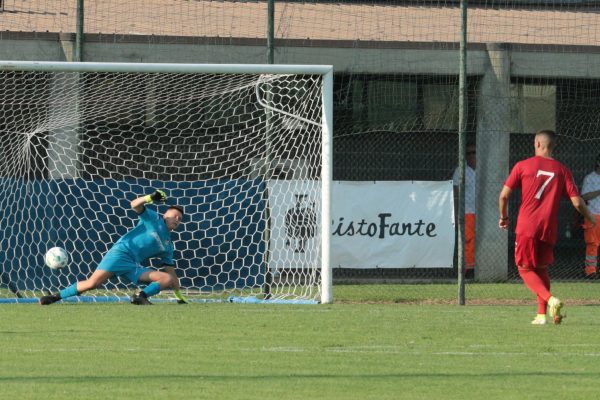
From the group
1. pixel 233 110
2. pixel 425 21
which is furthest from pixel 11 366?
pixel 425 21

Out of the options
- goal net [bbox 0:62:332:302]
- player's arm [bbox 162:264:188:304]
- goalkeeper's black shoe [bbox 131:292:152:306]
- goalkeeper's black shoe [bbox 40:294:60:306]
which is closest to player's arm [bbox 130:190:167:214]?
player's arm [bbox 162:264:188:304]

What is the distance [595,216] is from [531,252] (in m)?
8.63

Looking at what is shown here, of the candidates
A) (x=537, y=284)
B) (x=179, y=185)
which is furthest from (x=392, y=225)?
(x=537, y=284)

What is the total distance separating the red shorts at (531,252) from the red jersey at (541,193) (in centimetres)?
6

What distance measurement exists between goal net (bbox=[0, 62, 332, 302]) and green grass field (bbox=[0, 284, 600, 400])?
2379mm

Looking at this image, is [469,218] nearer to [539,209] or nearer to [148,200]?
[148,200]

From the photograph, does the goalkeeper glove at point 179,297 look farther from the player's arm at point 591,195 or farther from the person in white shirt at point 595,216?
the player's arm at point 591,195

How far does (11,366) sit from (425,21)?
549 inches

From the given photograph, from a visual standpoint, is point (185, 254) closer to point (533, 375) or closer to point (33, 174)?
point (33, 174)

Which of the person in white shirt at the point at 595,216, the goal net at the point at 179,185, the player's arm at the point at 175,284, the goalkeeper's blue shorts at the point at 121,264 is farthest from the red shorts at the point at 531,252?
the person in white shirt at the point at 595,216

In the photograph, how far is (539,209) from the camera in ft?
41.6

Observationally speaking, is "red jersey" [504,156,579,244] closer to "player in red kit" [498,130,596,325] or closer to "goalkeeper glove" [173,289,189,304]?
"player in red kit" [498,130,596,325]

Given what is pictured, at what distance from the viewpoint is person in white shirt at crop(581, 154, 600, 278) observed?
20.8 metres

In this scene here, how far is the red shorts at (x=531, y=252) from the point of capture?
41.5 ft
